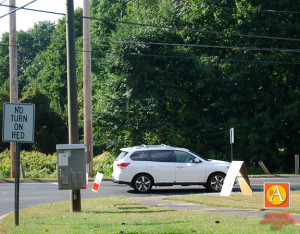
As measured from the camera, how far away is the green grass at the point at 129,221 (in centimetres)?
1014

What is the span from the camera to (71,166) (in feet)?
46.3

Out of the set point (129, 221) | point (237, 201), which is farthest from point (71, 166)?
point (237, 201)

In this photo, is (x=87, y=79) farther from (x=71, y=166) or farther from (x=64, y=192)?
(x=71, y=166)

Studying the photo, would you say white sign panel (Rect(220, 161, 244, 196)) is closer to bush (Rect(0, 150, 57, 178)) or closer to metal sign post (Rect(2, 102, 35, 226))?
metal sign post (Rect(2, 102, 35, 226))

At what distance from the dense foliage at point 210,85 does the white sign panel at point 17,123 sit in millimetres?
20678

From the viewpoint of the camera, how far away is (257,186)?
22172mm

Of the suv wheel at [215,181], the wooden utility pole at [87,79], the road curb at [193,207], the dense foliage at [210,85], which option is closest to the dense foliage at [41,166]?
the dense foliage at [210,85]

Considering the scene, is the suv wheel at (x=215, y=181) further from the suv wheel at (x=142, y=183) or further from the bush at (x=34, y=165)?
the bush at (x=34, y=165)

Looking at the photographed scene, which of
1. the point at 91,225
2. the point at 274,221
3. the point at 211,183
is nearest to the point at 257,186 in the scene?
the point at 211,183

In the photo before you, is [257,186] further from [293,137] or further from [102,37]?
[102,37]

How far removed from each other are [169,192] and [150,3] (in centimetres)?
2364

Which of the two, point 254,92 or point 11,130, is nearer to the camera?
point 11,130

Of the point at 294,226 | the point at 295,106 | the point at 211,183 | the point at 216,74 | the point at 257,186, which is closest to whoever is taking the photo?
the point at 294,226

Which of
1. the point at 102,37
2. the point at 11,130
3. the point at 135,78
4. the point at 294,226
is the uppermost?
the point at 102,37
